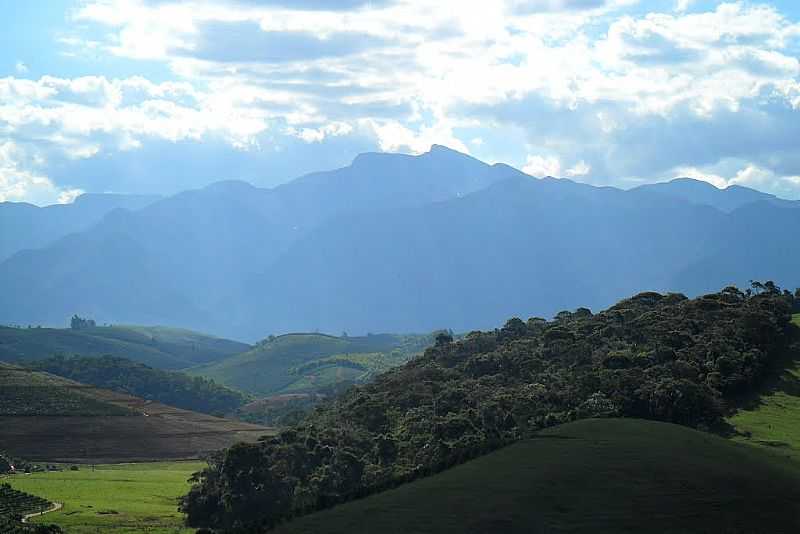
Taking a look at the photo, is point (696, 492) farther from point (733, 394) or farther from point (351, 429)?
point (351, 429)

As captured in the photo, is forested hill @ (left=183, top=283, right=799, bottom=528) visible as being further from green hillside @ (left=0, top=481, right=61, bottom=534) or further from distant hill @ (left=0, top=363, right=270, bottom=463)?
distant hill @ (left=0, top=363, right=270, bottom=463)

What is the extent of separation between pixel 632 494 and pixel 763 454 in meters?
21.2

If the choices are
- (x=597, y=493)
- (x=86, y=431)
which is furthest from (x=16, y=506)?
(x=86, y=431)

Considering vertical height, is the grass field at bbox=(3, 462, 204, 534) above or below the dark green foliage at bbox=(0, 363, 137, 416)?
below

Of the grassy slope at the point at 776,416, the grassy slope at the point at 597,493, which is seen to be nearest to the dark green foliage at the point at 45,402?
the grassy slope at the point at 597,493

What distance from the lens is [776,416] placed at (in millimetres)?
109688

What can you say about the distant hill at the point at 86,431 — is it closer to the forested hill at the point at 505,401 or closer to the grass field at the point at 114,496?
the grass field at the point at 114,496

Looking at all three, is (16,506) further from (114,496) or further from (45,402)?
(45,402)

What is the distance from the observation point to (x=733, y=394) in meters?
118

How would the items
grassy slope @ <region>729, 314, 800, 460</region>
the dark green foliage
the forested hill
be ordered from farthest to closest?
the dark green foliage
the forested hill
grassy slope @ <region>729, 314, 800, 460</region>

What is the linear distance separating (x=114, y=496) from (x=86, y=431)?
199 feet

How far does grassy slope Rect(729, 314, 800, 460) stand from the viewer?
10125 cm

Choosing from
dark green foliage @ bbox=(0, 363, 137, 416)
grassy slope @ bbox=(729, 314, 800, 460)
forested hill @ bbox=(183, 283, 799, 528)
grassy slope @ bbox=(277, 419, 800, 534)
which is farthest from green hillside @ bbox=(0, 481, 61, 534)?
grassy slope @ bbox=(729, 314, 800, 460)

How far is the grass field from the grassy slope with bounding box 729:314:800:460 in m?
58.4
